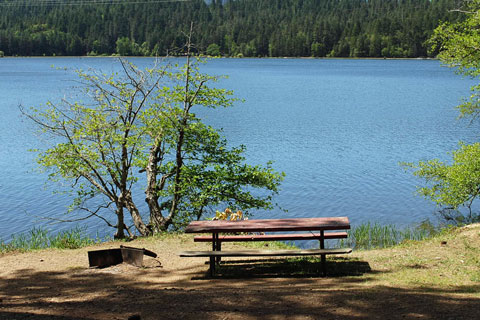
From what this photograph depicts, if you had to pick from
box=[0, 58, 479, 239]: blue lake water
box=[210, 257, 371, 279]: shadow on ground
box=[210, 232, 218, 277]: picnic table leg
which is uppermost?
box=[210, 232, 218, 277]: picnic table leg

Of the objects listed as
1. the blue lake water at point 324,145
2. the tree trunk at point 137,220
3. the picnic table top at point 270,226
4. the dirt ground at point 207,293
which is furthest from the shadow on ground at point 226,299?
the blue lake water at point 324,145

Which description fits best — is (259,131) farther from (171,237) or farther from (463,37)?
(171,237)

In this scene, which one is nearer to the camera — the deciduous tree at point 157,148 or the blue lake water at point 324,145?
the deciduous tree at point 157,148

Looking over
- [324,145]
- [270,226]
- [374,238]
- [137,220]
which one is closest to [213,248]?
[270,226]

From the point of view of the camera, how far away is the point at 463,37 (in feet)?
49.7

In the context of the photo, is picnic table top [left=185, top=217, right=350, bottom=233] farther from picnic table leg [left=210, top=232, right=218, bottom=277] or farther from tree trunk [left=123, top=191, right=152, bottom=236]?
tree trunk [left=123, top=191, right=152, bottom=236]

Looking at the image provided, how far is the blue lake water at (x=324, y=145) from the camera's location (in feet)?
67.2

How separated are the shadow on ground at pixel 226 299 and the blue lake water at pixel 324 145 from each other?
23.8ft

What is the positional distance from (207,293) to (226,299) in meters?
0.53

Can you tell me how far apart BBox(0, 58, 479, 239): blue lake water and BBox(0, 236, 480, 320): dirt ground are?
254 inches

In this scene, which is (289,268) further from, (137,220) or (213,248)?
(137,220)

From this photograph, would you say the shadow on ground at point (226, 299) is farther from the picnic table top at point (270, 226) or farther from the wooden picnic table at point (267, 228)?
the picnic table top at point (270, 226)

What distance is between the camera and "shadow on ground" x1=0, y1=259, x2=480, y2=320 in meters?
6.43

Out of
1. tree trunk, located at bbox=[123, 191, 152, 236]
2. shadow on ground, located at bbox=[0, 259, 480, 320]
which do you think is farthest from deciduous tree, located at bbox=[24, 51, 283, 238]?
shadow on ground, located at bbox=[0, 259, 480, 320]
